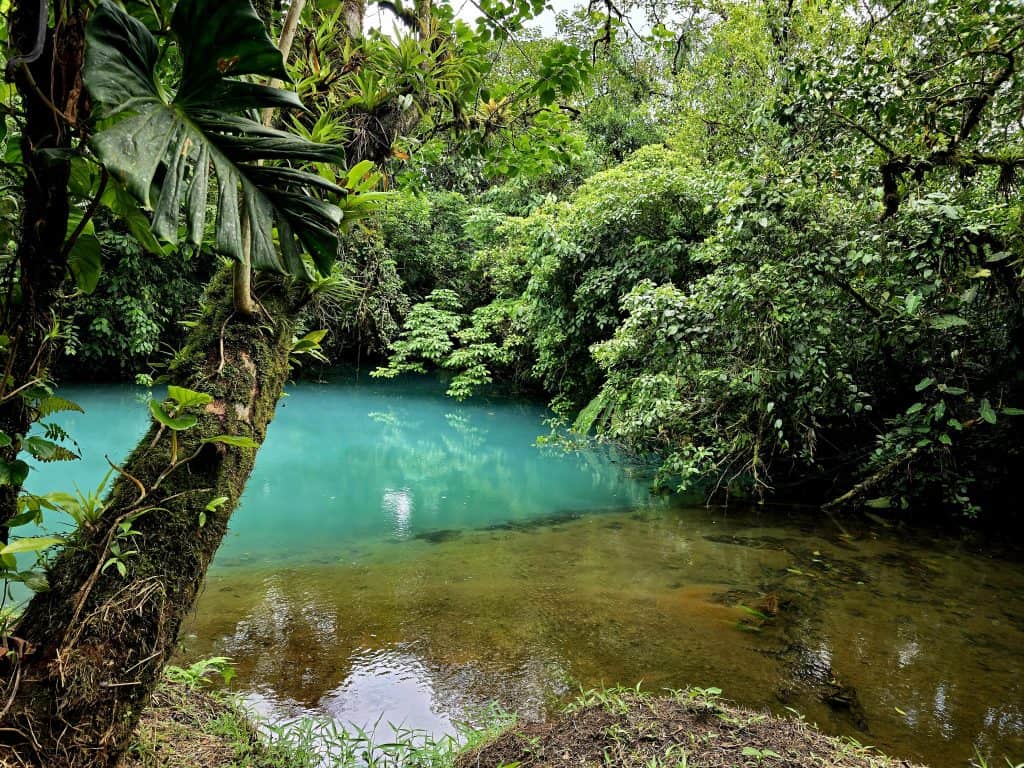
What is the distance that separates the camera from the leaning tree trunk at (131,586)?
114 centimetres

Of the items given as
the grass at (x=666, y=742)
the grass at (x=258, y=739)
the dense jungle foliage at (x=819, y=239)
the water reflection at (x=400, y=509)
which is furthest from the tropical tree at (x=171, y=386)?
the water reflection at (x=400, y=509)

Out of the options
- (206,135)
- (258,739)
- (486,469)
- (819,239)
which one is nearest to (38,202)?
(206,135)

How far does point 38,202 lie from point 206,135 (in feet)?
1.22

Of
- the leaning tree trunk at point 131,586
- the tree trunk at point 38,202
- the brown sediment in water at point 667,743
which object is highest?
the tree trunk at point 38,202

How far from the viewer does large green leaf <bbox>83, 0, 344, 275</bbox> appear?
2.84ft

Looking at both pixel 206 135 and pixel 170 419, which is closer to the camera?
pixel 206 135

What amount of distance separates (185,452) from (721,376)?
3961 mm

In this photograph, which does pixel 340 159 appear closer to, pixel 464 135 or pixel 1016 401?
pixel 464 135

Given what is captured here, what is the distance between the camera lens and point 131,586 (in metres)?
1.23

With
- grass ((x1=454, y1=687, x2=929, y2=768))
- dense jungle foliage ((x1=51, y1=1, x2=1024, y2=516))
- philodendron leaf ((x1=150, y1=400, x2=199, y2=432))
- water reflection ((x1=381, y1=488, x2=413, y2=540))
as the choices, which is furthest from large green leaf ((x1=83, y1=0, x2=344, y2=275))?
water reflection ((x1=381, y1=488, x2=413, y2=540))

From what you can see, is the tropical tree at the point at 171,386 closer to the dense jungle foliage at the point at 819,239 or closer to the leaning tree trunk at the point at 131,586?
the leaning tree trunk at the point at 131,586

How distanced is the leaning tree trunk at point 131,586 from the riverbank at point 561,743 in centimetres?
33

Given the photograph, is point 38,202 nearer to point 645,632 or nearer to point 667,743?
point 667,743

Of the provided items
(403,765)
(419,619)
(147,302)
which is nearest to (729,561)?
(419,619)
